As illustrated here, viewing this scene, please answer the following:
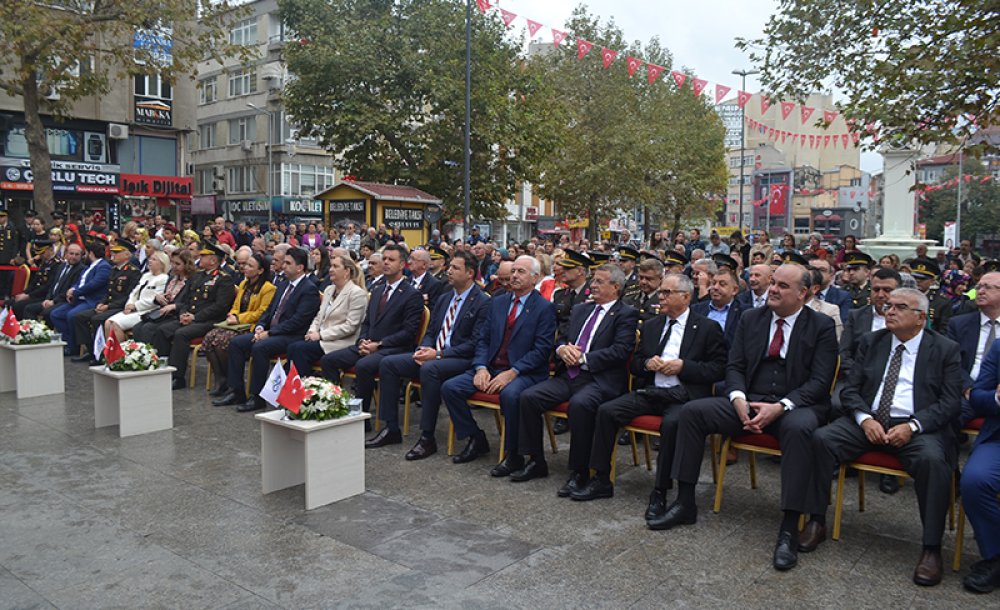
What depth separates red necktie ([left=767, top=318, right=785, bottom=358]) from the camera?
16.6 feet

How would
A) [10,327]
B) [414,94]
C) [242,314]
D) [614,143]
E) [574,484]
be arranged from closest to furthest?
[574,484] < [10,327] < [242,314] < [414,94] < [614,143]

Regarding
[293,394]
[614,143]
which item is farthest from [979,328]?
[614,143]

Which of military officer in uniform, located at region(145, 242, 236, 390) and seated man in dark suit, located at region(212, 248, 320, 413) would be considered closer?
seated man in dark suit, located at region(212, 248, 320, 413)

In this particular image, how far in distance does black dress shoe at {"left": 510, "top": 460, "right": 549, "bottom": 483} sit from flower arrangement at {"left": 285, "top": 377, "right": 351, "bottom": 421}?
4.41 feet

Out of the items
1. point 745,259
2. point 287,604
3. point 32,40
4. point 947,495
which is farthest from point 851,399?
point 32,40

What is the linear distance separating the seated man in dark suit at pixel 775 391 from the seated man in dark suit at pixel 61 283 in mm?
9649

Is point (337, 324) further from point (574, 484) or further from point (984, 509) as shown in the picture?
point (984, 509)

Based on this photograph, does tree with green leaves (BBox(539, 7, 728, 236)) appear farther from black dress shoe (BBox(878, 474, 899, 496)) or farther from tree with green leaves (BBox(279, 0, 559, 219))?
black dress shoe (BBox(878, 474, 899, 496))

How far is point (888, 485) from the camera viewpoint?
5.56 metres

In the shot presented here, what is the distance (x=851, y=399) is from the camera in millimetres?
4660

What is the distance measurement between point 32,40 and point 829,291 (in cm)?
1572

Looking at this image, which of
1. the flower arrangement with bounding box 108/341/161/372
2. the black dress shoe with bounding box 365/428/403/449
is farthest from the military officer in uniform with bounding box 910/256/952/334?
the flower arrangement with bounding box 108/341/161/372

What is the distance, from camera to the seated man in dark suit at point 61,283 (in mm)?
11188

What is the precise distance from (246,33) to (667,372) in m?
43.6
